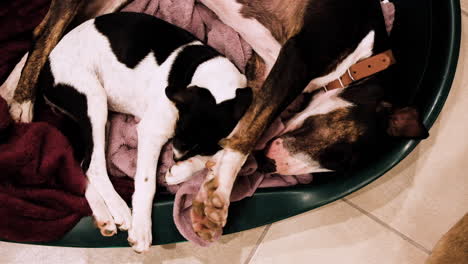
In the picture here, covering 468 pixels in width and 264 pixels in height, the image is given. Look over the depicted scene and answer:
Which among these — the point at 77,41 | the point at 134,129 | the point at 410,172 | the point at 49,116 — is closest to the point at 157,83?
the point at 134,129

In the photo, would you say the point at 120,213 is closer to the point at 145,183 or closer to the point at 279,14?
the point at 145,183

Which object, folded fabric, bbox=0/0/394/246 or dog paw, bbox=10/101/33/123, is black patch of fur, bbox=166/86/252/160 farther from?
dog paw, bbox=10/101/33/123

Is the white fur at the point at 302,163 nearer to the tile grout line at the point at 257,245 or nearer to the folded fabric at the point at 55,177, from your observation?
the folded fabric at the point at 55,177

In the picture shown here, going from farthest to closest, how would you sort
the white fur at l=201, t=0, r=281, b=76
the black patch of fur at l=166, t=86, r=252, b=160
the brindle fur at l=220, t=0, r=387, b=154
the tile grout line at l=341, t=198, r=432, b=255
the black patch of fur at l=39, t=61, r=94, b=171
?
the tile grout line at l=341, t=198, r=432, b=255
the white fur at l=201, t=0, r=281, b=76
the black patch of fur at l=39, t=61, r=94, b=171
the brindle fur at l=220, t=0, r=387, b=154
the black patch of fur at l=166, t=86, r=252, b=160

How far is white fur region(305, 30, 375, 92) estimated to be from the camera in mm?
1943

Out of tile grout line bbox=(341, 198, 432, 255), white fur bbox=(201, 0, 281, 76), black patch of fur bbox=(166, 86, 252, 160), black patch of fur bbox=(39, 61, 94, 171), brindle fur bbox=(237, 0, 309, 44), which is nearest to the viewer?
black patch of fur bbox=(166, 86, 252, 160)

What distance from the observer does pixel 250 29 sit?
2.24 metres

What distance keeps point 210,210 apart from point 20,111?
108 centimetres

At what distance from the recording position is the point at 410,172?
243 cm

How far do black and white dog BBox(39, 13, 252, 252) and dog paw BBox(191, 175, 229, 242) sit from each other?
0.18 m

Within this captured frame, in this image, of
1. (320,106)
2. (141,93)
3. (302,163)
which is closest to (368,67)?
(320,106)

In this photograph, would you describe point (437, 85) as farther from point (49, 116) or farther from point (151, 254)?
point (49, 116)

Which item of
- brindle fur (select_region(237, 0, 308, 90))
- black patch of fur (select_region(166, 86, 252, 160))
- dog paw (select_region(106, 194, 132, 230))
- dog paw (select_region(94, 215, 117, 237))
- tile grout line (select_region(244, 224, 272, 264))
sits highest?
brindle fur (select_region(237, 0, 308, 90))

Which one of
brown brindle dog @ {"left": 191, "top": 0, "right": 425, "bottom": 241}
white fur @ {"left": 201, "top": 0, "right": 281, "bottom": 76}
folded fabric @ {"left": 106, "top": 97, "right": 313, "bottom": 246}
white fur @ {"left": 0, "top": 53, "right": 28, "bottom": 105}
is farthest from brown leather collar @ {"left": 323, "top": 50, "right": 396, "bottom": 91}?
white fur @ {"left": 0, "top": 53, "right": 28, "bottom": 105}
